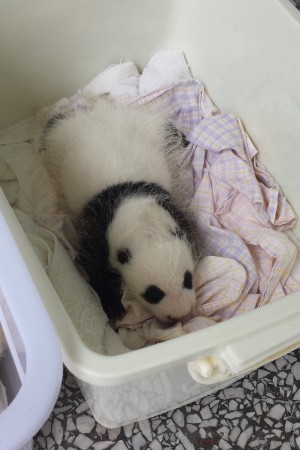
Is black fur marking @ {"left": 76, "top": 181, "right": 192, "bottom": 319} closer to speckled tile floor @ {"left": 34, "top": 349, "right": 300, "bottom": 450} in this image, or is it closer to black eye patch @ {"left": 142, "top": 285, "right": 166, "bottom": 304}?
black eye patch @ {"left": 142, "top": 285, "right": 166, "bottom": 304}

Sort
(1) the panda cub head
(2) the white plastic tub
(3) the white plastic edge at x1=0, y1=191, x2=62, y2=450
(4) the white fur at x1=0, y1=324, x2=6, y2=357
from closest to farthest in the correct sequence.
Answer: (3) the white plastic edge at x1=0, y1=191, x2=62, y2=450, (4) the white fur at x1=0, y1=324, x2=6, y2=357, (1) the panda cub head, (2) the white plastic tub

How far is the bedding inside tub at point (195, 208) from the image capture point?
39.4 inches

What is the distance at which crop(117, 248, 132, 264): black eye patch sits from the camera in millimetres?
1024

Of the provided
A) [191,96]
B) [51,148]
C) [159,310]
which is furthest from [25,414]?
[191,96]

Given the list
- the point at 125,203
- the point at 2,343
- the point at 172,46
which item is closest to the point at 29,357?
the point at 2,343

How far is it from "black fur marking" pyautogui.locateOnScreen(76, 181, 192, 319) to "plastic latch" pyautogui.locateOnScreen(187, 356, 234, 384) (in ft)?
1.38

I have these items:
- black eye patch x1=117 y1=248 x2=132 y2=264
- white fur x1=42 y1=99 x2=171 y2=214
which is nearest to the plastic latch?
black eye patch x1=117 y1=248 x2=132 y2=264

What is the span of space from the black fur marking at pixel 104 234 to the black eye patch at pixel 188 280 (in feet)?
0.37

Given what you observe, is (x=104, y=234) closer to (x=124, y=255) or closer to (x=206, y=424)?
(x=124, y=255)

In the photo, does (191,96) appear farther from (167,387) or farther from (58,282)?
(167,387)

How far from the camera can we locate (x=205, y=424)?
1.07 m

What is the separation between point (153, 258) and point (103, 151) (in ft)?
1.12

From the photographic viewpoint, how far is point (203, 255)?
1.18 metres

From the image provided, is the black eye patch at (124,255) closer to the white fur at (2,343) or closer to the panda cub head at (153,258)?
the panda cub head at (153,258)
